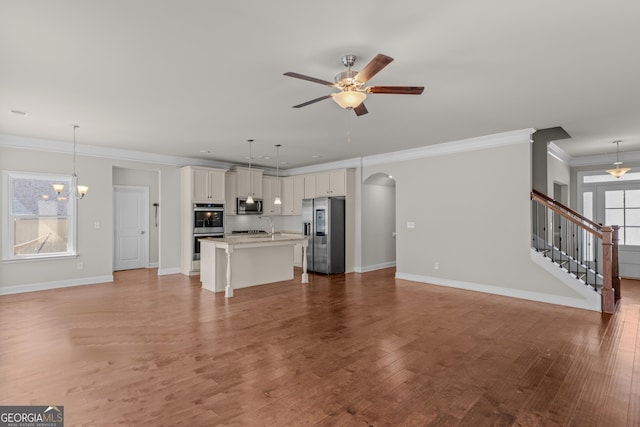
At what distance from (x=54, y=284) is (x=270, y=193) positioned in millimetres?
4898

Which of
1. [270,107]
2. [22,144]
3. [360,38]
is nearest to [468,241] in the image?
[270,107]

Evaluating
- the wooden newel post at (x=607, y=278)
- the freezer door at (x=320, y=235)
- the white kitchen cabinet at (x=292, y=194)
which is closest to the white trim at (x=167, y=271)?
the white kitchen cabinet at (x=292, y=194)

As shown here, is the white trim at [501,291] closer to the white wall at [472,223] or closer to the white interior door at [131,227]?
the white wall at [472,223]

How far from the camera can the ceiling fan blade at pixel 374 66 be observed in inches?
87.7

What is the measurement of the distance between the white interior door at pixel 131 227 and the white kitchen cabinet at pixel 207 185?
6.45ft

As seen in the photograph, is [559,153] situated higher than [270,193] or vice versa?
[559,153]

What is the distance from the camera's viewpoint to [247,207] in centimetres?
841

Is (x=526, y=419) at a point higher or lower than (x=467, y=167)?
lower

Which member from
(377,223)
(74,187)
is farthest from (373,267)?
(74,187)

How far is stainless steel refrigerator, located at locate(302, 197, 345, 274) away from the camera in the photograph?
292 inches

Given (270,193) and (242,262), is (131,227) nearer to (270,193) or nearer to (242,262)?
(270,193)

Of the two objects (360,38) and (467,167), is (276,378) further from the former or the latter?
(467,167)

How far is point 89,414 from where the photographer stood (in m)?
2.21

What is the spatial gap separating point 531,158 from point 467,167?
0.98m
